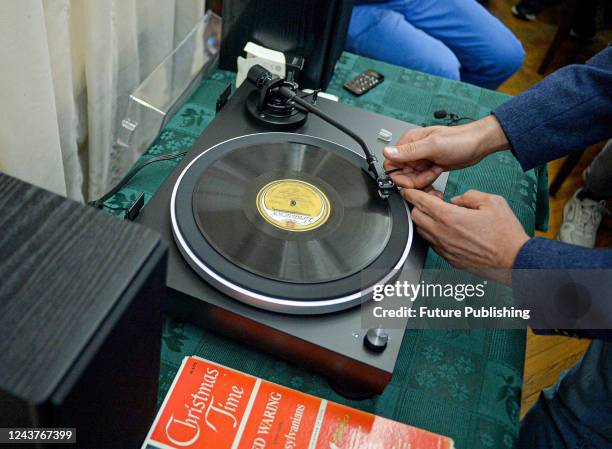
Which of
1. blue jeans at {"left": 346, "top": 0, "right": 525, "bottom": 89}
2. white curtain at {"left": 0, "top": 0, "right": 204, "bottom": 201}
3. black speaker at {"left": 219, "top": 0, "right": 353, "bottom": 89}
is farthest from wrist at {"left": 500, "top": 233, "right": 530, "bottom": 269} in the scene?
blue jeans at {"left": 346, "top": 0, "right": 525, "bottom": 89}

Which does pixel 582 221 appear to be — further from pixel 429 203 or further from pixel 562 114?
pixel 429 203

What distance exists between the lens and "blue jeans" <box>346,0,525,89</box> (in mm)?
1438

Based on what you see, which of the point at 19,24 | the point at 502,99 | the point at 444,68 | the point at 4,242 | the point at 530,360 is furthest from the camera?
the point at 530,360

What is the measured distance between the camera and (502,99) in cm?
117

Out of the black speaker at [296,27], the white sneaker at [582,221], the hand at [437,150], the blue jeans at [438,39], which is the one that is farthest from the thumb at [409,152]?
the white sneaker at [582,221]

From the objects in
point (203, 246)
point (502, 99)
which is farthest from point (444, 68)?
point (203, 246)

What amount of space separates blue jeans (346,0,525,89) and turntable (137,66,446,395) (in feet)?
2.14

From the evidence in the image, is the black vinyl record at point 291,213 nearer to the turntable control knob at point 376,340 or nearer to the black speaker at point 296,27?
the turntable control knob at point 376,340

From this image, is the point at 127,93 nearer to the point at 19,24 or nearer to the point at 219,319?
the point at 19,24

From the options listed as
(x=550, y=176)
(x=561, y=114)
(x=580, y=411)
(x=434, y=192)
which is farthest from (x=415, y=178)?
(x=550, y=176)

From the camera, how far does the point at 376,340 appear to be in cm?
60

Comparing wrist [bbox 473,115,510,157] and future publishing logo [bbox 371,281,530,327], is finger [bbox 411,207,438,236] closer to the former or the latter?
future publishing logo [bbox 371,281,530,327]

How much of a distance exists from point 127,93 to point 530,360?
1248mm

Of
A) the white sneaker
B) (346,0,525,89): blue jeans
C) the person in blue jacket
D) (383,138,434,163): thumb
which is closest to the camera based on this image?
the person in blue jacket
